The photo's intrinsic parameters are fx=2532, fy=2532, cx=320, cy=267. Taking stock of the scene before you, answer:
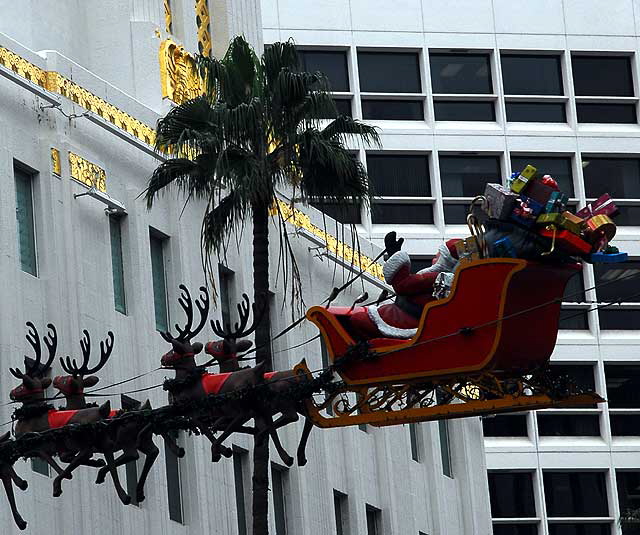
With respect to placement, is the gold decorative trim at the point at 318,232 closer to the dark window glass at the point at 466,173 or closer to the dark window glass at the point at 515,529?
the dark window glass at the point at 515,529


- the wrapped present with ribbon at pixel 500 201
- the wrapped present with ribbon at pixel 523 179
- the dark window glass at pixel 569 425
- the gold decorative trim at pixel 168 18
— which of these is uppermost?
the gold decorative trim at pixel 168 18

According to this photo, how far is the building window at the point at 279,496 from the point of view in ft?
169

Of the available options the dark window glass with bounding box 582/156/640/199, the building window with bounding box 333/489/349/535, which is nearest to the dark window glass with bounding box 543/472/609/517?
the dark window glass with bounding box 582/156/640/199

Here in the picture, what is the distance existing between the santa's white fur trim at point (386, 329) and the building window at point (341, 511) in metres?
26.2

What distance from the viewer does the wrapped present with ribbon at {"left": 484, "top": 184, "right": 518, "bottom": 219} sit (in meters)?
27.8

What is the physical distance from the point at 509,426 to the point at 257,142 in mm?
36070

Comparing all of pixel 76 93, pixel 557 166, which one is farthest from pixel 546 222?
pixel 557 166

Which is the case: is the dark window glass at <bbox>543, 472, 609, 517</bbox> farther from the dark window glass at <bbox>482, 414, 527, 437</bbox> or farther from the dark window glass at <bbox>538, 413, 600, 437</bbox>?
the dark window glass at <bbox>482, 414, 527, 437</bbox>

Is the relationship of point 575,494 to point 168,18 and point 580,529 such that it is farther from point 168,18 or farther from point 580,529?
point 168,18

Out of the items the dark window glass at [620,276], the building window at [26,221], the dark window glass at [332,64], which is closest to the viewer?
the building window at [26,221]

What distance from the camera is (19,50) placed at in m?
44.4

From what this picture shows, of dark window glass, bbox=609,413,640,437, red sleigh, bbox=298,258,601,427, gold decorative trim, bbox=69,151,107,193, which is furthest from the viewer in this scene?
dark window glass, bbox=609,413,640,437

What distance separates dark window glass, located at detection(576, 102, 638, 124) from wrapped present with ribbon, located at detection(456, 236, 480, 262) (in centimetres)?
5720

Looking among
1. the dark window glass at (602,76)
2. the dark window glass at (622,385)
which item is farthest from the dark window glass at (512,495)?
the dark window glass at (602,76)
